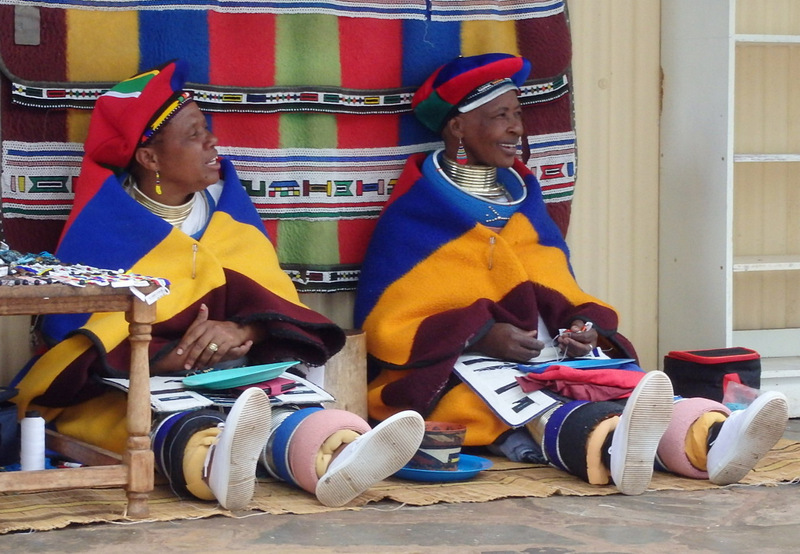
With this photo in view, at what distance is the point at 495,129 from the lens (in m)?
4.39

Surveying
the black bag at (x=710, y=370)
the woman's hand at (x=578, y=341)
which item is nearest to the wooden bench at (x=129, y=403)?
the woman's hand at (x=578, y=341)

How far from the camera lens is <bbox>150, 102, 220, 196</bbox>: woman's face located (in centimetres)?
395

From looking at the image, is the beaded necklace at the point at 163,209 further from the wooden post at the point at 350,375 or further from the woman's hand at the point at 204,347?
the wooden post at the point at 350,375

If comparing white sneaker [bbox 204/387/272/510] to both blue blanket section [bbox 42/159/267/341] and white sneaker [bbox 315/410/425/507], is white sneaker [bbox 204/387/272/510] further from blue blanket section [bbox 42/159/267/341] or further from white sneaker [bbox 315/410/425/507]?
blue blanket section [bbox 42/159/267/341]

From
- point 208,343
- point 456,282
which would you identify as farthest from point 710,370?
point 208,343

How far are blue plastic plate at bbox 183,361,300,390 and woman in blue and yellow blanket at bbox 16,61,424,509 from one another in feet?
0.35

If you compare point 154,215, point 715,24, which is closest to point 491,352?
point 154,215

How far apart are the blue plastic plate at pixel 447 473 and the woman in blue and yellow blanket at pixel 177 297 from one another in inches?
13.3

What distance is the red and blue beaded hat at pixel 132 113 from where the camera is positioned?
387cm

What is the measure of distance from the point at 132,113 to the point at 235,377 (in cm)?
91

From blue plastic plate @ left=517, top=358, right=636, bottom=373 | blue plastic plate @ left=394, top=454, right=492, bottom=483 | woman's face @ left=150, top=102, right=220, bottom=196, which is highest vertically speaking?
woman's face @ left=150, top=102, right=220, bottom=196

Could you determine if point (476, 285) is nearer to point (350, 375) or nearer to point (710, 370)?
point (350, 375)

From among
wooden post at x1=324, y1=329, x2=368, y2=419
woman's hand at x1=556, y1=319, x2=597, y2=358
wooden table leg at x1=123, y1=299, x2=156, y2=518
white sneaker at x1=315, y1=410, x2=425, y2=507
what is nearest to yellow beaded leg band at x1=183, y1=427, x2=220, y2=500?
wooden table leg at x1=123, y1=299, x2=156, y2=518

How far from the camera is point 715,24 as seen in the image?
4805mm
